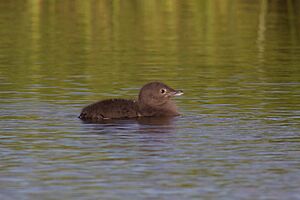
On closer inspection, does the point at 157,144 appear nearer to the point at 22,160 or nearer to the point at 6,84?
the point at 22,160

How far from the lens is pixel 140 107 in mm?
17078

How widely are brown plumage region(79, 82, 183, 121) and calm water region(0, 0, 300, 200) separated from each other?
215mm

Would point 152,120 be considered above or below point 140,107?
below

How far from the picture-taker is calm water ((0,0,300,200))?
1194cm

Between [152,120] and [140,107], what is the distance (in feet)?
1.36

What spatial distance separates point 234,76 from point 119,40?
715 cm

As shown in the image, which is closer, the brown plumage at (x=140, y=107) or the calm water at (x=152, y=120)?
the calm water at (x=152, y=120)

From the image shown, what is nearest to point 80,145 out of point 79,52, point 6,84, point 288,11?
point 6,84

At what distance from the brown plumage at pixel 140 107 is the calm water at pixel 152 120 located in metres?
0.22

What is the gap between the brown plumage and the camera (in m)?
16.5

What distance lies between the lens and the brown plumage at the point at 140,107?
1648 cm

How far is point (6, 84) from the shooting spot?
794 inches

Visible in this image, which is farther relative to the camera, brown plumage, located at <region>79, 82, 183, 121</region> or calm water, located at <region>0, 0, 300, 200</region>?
brown plumage, located at <region>79, 82, 183, 121</region>

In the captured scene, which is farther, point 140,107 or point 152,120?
point 140,107
